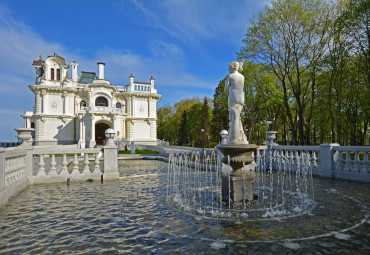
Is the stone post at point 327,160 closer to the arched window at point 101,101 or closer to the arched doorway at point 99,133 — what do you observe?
the arched window at point 101,101

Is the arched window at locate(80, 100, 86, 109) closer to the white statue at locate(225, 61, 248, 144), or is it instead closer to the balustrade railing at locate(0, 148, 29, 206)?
the balustrade railing at locate(0, 148, 29, 206)

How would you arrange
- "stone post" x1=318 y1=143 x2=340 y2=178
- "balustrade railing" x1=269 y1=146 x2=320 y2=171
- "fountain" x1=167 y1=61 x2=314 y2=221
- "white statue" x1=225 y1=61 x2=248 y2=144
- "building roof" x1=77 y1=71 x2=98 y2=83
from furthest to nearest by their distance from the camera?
"building roof" x1=77 y1=71 x2=98 y2=83 < "balustrade railing" x1=269 y1=146 x2=320 y2=171 < "stone post" x1=318 y1=143 x2=340 y2=178 < "white statue" x1=225 y1=61 x2=248 y2=144 < "fountain" x1=167 y1=61 x2=314 y2=221

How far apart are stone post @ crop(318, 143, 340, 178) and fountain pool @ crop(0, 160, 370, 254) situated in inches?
139

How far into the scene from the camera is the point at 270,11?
69.8ft

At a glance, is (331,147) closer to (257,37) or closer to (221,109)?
(257,37)

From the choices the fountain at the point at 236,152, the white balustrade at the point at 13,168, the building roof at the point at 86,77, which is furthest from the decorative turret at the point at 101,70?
the fountain at the point at 236,152

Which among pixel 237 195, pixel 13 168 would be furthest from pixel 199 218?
pixel 13 168

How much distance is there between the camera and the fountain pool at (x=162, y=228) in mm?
3598

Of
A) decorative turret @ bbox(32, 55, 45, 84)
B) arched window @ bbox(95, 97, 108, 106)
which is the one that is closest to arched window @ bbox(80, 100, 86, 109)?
arched window @ bbox(95, 97, 108, 106)

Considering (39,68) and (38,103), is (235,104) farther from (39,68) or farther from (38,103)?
(39,68)

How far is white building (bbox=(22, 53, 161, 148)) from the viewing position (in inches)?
1453

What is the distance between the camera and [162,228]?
4.40 metres

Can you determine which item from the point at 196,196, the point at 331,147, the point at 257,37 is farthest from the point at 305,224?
the point at 257,37

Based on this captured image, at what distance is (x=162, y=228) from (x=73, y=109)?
132ft
